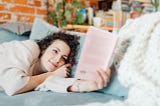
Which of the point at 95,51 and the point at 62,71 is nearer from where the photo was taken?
the point at 95,51

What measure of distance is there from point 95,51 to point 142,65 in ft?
0.70

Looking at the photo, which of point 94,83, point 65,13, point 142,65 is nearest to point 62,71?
point 94,83

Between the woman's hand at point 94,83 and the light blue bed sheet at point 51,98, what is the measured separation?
31 millimetres

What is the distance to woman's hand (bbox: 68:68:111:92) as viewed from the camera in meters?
1.18

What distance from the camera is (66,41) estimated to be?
4.64 feet

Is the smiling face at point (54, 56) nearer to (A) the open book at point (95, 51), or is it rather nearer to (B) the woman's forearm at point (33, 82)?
(B) the woman's forearm at point (33, 82)

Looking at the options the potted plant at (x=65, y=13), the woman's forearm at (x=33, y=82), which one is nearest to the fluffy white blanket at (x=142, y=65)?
the woman's forearm at (x=33, y=82)

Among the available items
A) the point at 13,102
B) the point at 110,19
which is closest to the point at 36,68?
the point at 13,102

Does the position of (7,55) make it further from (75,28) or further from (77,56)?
(75,28)

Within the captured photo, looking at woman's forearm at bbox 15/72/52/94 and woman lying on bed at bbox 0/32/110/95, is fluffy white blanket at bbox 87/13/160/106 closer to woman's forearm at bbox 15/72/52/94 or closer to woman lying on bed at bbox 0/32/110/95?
woman lying on bed at bbox 0/32/110/95

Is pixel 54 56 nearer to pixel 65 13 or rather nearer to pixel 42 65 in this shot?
pixel 42 65

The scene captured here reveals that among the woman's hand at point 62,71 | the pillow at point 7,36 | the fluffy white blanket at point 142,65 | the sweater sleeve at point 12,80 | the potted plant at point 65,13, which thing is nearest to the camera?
the fluffy white blanket at point 142,65

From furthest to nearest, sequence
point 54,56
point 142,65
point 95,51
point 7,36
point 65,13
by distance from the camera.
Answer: point 65,13 < point 7,36 < point 54,56 < point 95,51 < point 142,65

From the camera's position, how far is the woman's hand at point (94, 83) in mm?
1182
